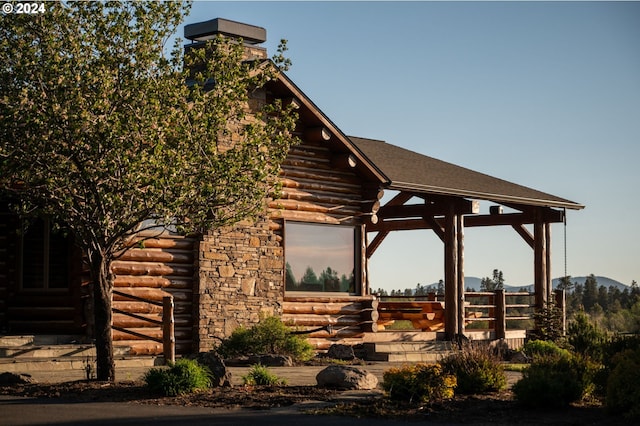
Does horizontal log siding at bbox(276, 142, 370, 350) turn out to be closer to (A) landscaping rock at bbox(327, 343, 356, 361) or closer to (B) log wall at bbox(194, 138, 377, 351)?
(B) log wall at bbox(194, 138, 377, 351)

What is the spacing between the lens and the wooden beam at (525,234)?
31.0m

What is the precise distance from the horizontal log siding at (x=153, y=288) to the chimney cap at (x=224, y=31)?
6.08 meters

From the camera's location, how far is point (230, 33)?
1038 inches

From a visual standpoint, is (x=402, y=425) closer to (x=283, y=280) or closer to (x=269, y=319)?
(x=269, y=319)

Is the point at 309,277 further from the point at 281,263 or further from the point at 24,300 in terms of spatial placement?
the point at 24,300

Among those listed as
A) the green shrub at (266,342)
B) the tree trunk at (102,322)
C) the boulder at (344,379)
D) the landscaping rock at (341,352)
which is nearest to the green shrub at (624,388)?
the boulder at (344,379)

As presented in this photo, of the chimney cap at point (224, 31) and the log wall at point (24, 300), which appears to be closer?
the log wall at point (24, 300)

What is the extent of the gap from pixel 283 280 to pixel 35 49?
10.3 meters

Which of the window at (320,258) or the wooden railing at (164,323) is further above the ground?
the window at (320,258)

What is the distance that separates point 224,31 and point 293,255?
6.03m

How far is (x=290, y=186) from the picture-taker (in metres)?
25.3

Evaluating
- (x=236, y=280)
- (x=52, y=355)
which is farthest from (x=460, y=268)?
(x=52, y=355)

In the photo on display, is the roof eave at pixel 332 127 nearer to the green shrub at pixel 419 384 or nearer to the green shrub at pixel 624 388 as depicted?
the green shrub at pixel 419 384

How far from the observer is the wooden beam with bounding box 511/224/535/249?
102ft
